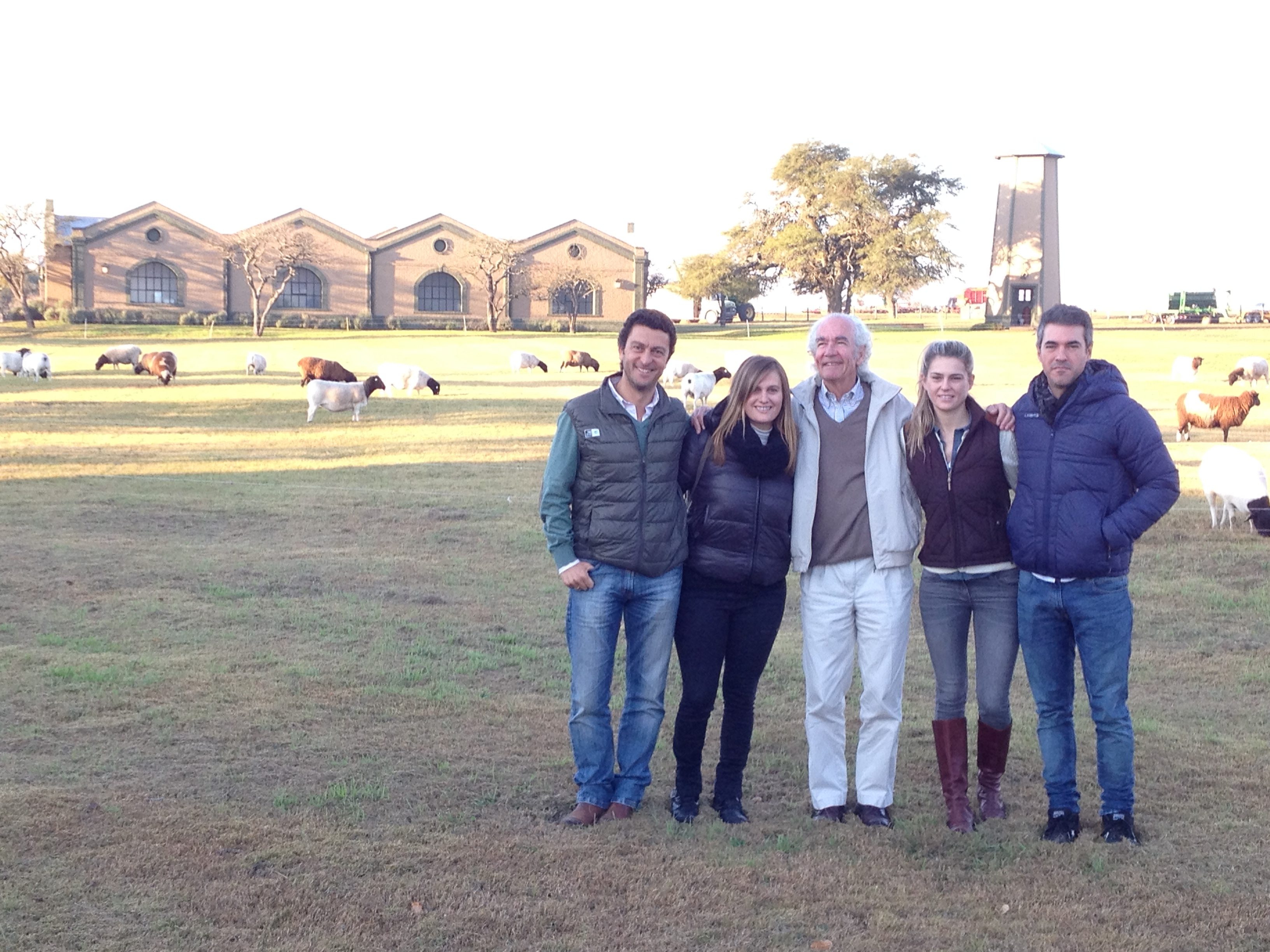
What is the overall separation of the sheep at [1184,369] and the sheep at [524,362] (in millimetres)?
18613

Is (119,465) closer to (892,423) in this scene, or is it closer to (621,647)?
(621,647)

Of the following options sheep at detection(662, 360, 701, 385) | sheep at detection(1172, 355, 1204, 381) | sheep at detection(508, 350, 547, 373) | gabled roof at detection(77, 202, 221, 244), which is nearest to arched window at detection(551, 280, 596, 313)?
gabled roof at detection(77, 202, 221, 244)

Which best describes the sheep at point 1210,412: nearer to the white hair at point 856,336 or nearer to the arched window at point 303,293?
the white hair at point 856,336

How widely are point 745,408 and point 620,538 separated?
702 millimetres

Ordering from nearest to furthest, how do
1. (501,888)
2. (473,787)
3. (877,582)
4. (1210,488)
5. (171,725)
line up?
(501,888)
(877,582)
(473,787)
(171,725)
(1210,488)

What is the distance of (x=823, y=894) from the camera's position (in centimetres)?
445

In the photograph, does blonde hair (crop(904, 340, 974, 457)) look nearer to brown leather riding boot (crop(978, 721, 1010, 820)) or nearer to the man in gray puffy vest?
the man in gray puffy vest

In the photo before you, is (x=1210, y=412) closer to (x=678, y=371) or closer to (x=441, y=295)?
(x=678, y=371)

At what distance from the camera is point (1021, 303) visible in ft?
215

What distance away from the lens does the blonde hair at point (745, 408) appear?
488 centimetres

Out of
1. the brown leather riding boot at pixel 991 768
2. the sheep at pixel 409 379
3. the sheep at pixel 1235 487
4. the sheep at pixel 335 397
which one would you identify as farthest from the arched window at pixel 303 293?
the brown leather riding boot at pixel 991 768

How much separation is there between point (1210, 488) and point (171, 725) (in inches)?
400

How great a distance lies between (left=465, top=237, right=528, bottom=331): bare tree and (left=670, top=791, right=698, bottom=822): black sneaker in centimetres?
6458

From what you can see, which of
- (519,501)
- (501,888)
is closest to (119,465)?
(519,501)
